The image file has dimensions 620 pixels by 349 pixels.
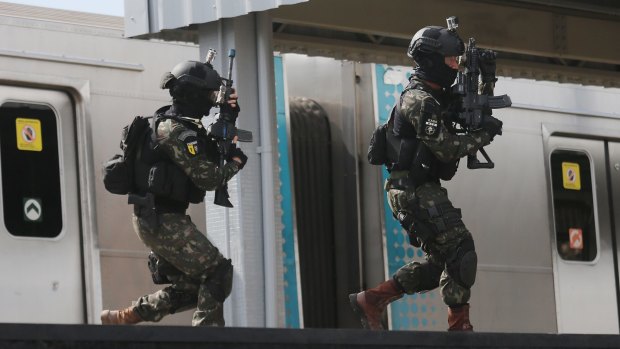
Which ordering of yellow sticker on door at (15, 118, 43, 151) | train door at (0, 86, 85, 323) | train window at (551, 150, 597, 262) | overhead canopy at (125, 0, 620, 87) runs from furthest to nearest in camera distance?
train window at (551, 150, 597, 262) < overhead canopy at (125, 0, 620, 87) < yellow sticker on door at (15, 118, 43, 151) < train door at (0, 86, 85, 323)

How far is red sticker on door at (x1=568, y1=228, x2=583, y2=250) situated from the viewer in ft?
42.2

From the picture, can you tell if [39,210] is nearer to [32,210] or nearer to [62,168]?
[32,210]

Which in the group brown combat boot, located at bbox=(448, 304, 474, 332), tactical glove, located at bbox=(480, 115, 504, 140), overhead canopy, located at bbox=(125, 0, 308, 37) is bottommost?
brown combat boot, located at bbox=(448, 304, 474, 332)

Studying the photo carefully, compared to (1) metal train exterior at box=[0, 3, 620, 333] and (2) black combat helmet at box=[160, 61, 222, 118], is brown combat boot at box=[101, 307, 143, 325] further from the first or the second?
(2) black combat helmet at box=[160, 61, 222, 118]

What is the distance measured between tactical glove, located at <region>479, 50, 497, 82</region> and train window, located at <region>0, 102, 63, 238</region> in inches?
111

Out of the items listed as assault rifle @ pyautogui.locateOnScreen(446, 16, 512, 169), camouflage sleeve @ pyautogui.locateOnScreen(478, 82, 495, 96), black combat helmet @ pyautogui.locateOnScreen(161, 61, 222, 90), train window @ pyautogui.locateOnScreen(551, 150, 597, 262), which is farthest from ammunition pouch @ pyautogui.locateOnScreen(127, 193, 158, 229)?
train window @ pyautogui.locateOnScreen(551, 150, 597, 262)

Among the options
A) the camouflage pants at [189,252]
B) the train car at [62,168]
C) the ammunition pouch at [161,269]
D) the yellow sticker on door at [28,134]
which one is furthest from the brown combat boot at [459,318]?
the yellow sticker on door at [28,134]

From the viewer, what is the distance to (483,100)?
8.31 metres

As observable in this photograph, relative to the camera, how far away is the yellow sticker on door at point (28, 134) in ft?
30.9

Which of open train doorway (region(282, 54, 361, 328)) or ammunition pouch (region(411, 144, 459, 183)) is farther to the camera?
open train doorway (region(282, 54, 361, 328))

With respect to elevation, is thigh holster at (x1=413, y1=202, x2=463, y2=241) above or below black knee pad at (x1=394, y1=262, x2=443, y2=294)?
above

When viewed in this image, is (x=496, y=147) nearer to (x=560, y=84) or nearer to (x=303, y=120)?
(x=560, y=84)

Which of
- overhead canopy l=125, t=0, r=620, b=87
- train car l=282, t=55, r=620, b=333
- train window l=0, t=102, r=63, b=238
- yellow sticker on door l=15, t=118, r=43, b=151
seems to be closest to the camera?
train window l=0, t=102, r=63, b=238

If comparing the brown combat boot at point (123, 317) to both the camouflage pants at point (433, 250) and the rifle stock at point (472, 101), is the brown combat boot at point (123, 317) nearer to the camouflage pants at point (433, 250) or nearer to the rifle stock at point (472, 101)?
the camouflage pants at point (433, 250)
